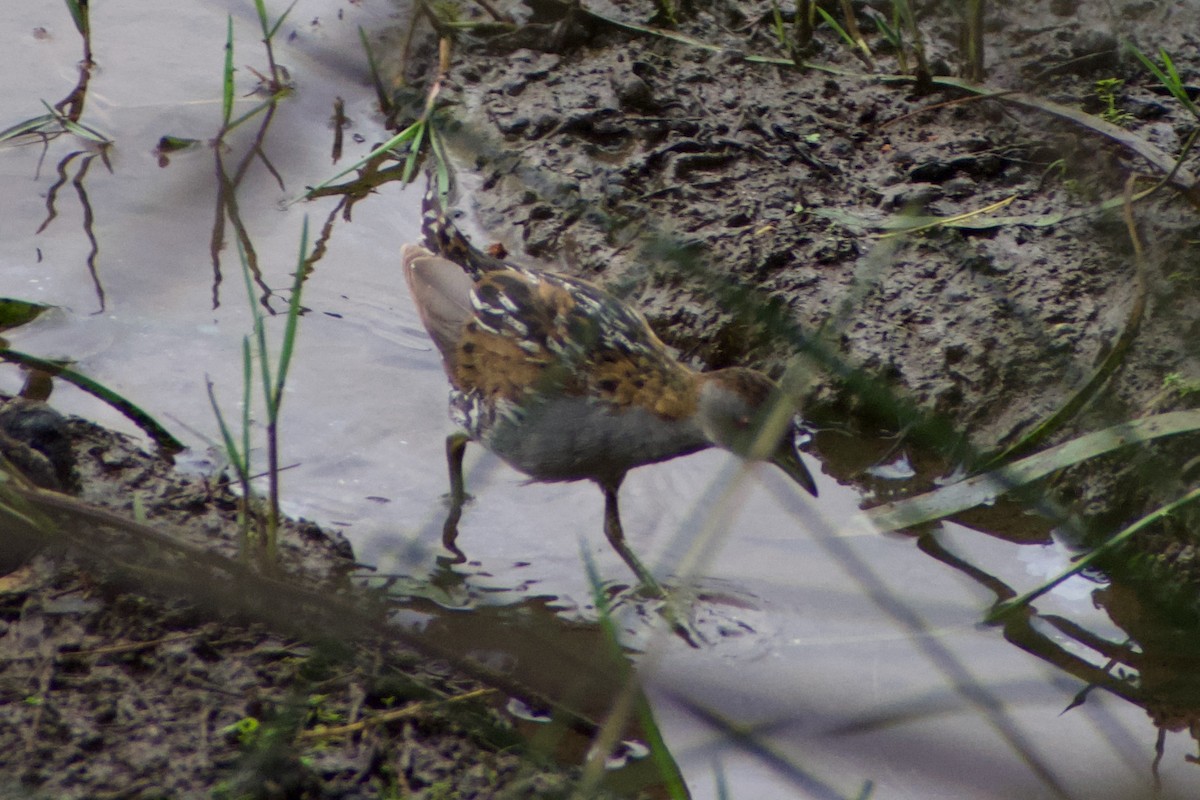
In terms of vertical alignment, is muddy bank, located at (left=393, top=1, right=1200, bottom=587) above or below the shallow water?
above

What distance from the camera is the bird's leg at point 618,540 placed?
11.8ft

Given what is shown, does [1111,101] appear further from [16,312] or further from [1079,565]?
[16,312]

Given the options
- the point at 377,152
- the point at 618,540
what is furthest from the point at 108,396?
the point at 377,152

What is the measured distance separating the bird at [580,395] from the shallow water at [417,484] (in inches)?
6.1

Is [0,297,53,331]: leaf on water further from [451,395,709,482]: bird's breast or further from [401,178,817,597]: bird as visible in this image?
[451,395,709,482]: bird's breast

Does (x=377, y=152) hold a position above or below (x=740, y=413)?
above

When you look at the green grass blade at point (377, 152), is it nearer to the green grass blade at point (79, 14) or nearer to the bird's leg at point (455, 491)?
the green grass blade at point (79, 14)

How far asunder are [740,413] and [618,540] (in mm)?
559

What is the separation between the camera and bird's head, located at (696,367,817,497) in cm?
348

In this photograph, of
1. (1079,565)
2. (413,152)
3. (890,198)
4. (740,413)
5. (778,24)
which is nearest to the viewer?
(1079,565)

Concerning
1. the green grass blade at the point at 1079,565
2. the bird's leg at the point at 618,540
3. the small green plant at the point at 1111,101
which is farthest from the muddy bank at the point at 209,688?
the small green plant at the point at 1111,101

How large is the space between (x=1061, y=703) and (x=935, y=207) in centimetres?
207

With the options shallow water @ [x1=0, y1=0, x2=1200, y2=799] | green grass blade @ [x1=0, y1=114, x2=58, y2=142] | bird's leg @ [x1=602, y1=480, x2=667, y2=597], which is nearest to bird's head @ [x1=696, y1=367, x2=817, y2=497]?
shallow water @ [x1=0, y1=0, x2=1200, y2=799]

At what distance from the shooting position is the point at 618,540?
3.72m
